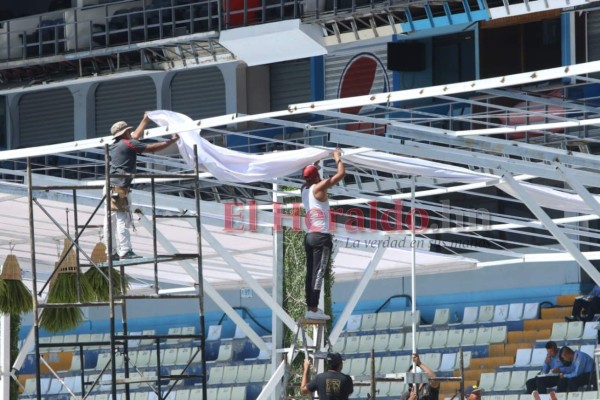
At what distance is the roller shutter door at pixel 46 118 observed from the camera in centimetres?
4209

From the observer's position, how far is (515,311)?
30.5 metres

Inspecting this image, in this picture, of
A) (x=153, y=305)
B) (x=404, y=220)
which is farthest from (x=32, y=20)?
(x=404, y=220)

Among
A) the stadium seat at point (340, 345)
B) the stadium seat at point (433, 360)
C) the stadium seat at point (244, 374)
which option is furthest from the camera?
the stadium seat at point (244, 374)

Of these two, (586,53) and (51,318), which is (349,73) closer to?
(586,53)

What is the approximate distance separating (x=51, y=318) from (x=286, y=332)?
3460 mm

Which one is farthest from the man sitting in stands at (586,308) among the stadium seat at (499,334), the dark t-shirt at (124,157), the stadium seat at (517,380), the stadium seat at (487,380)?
the dark t-shirt at (124,157)

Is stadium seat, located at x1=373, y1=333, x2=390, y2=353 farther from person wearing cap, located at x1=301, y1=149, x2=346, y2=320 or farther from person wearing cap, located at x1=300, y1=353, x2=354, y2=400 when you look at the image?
person wearing cap, located at x1=300, y1=353, x2=354, y2=400

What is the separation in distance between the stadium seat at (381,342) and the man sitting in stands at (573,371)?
6.35 m

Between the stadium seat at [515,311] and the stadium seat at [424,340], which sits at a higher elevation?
the stadium seat at [515,311]

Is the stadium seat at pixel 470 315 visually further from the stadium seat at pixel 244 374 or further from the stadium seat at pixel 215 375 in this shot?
the stadium seat at pixel 215 375

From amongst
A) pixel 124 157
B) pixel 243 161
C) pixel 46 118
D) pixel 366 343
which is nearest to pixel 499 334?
pixel 366 343

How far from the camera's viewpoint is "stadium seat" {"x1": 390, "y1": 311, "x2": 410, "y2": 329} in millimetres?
32312

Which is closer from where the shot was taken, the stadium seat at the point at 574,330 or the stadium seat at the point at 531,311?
the stadium seat at the point at 574,330

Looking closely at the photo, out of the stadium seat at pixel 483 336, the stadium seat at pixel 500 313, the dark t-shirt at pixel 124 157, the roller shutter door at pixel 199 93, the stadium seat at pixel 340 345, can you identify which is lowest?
the stadium seat at pixel 340 345
